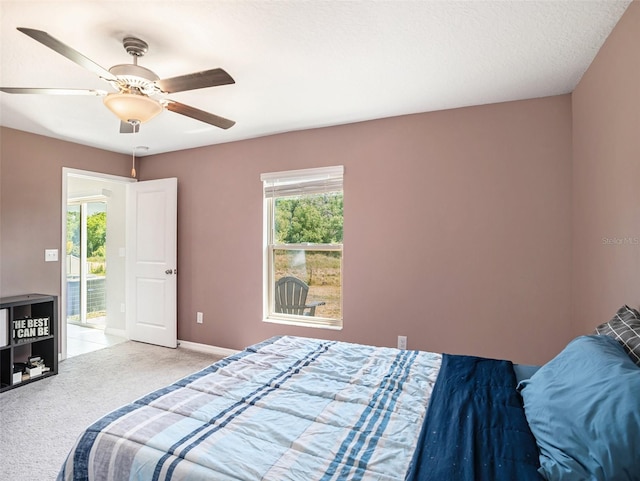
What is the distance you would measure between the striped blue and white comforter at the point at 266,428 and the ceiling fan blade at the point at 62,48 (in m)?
1.60

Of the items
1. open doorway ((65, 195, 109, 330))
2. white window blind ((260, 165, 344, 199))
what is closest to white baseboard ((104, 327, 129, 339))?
open doorway ((65, 195, 109, 330))

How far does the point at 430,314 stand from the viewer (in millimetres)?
3172

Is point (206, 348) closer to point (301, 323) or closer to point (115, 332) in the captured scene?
point (301, 323)

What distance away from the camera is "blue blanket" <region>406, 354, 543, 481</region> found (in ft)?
3.47

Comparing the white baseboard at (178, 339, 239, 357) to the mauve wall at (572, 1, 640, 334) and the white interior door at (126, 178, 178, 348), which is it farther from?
the mauve wall at (572, 1, 640, 334)

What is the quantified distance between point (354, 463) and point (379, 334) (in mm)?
2299

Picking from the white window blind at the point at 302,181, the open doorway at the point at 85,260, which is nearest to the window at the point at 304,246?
the white window blind at the point at 302,181

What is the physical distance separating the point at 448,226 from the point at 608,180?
3.92 ft

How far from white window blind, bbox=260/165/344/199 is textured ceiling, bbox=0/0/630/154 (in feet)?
2.03

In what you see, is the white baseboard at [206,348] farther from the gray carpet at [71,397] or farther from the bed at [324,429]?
the bed at [324,429]

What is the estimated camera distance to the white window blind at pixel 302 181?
3.58 metres

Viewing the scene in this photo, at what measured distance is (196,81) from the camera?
1.87 meters

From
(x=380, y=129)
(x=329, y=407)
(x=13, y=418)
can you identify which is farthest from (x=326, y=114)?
(x=13, y=418)

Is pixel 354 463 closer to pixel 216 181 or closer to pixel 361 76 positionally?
pixel 361 76
